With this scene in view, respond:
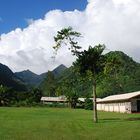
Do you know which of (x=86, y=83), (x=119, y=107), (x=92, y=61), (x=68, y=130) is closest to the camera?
(x=68, y=130)

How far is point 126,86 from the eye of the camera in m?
175

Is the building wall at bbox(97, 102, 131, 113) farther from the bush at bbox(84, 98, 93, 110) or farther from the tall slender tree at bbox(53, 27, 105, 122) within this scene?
the tall slender tree at bbox(53, 27, 105, 122)

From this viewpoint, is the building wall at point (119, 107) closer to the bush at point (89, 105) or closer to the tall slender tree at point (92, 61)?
the bush at point (89, 105)

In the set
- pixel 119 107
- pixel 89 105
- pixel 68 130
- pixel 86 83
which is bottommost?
pixel 68 130

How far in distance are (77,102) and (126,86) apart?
45.7 meters

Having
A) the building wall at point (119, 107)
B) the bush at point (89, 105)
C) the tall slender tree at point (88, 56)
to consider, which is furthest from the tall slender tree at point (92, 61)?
the bush at point (89, 105)

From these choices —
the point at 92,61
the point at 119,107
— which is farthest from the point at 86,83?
the point at 119,107

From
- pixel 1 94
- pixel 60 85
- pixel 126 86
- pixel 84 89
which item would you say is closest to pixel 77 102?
pixel 1 94

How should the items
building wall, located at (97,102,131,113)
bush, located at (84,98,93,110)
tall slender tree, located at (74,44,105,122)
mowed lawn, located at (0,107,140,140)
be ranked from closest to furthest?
mowed lawn, located at (0,107,140,140)
tall slender tree, located at (74,44,105,122)
building wall, located at (97,102,131,113)
bush, located at (84,98,93,110)

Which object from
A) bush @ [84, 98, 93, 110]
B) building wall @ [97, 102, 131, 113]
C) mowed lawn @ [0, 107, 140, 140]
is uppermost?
bush @ [84, 98, 93, 110]

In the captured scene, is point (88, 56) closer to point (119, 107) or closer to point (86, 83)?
point (86, 83)

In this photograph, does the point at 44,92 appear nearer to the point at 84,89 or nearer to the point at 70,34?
the point at 84,89

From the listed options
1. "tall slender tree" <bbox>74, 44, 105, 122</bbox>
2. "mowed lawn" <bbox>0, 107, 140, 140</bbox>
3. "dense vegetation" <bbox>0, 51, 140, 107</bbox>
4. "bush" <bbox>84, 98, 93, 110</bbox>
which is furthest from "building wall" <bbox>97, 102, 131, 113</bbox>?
"mowed lawn" <bbox>0, 107, 140, 140</bbox>

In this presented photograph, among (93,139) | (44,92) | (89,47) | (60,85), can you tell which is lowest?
(93,139)
